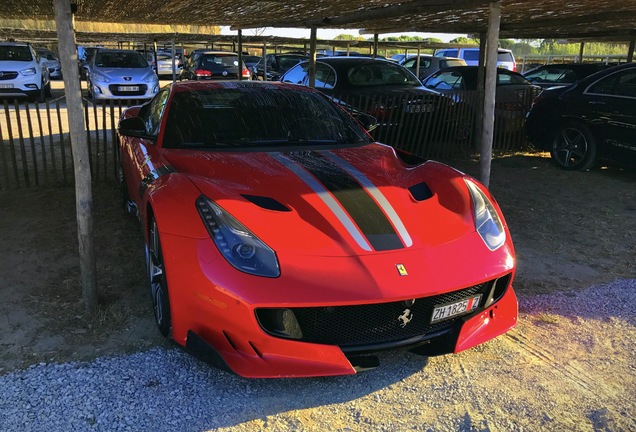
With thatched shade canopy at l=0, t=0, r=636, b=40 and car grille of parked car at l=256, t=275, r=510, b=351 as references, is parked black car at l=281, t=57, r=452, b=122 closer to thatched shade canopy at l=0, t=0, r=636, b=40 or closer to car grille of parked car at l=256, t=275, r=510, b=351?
thatched shade canopy at l=0, t=0, r=636, b=40

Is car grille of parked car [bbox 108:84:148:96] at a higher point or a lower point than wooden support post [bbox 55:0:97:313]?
lower

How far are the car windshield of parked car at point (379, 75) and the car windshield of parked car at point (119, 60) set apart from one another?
9337 mm

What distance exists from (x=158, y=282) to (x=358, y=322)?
4.27 ft

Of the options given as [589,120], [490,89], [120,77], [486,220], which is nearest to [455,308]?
[486,220]

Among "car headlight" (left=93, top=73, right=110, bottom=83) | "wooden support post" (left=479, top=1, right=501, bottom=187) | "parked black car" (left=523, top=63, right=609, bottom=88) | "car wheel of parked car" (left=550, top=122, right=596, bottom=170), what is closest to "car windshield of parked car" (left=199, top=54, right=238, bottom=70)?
"car headlight" (left=93, top=73, right=110, bottom=83)

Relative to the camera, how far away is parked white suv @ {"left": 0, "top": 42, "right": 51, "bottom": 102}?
45.3ft

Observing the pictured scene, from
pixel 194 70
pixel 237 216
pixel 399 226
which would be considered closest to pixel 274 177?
pixel 237 216

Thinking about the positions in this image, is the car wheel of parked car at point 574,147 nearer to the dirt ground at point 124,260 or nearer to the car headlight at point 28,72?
the dirt ground at point 124,260

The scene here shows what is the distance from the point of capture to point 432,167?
3.55 m

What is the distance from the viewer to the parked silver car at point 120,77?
1438 centimetres

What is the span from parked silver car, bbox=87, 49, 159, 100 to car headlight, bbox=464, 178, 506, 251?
43.3 feet

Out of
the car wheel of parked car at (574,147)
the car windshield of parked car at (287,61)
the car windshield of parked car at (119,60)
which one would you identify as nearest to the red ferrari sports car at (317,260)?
the car wheel of parked car at (574,147)

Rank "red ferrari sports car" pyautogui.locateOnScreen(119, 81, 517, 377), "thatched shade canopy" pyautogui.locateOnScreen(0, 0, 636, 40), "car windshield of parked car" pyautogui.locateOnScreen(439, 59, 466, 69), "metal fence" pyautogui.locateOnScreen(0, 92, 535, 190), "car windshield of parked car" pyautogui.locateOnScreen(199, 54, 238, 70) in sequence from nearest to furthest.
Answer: "red ferrari sports car" pyautogui.locateOnScreen(119, 81, 517, 377) → "thatched shade canopy" pyautogui.locateOnScreen(0, 0, 636, 40) → "metal fence" pyautogui.locateOnScreen(0, 92, 535, 190) → "car windshield of parked car" pyautogui.locateOnScreen(439, 59, 466, 69) → "car windshield of parked car" pyautogui.locateOnScreen(199, 54, 238, 70)

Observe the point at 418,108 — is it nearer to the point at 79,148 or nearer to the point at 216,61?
the point at 79,148
